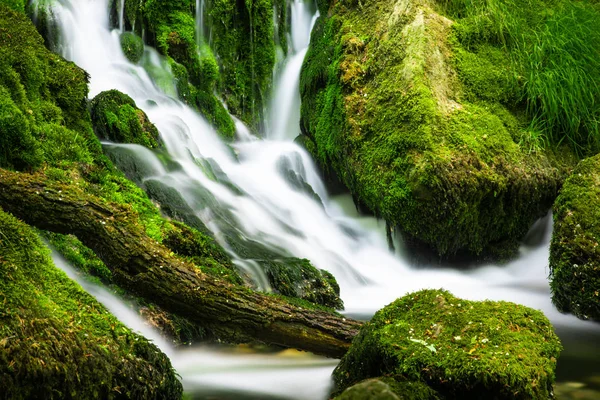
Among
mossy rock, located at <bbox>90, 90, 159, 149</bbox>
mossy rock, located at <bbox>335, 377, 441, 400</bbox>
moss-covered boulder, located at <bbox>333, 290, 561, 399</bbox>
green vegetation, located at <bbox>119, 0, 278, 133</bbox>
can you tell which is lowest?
mossy rock, located at <bbox>335, 377, 441, 400</bbox>

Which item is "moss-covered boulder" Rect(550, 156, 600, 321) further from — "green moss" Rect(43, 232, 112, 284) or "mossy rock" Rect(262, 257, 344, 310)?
"green moss" Rect(43, 232, 112, 284)

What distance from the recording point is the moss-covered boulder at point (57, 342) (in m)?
2.08

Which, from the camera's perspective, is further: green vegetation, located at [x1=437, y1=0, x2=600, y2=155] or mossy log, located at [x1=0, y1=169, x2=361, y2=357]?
green vegetation, located at [x1=437, y1=0, x2=600, y2=155]

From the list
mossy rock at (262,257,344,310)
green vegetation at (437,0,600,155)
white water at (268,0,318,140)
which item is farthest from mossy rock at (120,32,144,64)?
mossy rock at (262,257,344,310)

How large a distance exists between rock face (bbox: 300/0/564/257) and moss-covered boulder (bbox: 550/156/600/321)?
0.86 metres

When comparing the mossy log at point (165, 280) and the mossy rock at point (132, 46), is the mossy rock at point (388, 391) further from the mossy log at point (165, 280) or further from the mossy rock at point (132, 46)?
the mossy rock at point (132, 46)

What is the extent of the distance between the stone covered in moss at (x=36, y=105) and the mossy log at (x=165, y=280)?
968 mm

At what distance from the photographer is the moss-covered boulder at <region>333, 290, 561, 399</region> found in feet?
7.79

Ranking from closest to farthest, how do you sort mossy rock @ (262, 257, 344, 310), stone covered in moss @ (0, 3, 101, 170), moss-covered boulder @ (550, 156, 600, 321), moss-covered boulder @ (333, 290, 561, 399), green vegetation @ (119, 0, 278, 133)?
moss-covered boulder @ (333, 290, 561, 399) → stone covered in moss @ (0, 3, 101, 170) → mossy rock @ (262, 257, 344, 310) → moss-covered boulder @ (550, 156, 600, 321) → green vegetation @ (119, 0, 278, 133)

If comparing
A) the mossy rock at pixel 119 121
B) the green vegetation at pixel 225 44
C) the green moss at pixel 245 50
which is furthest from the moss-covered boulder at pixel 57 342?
the green moss at pixel 245 50

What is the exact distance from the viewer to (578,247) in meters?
5.01

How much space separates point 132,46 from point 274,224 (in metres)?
4.40

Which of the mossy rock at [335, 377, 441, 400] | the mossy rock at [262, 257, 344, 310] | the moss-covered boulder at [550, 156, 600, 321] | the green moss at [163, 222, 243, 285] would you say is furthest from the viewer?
the moss-covered boulder at [550, 156, 600, 321]

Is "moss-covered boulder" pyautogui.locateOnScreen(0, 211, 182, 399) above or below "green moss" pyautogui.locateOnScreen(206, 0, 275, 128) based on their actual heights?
below
